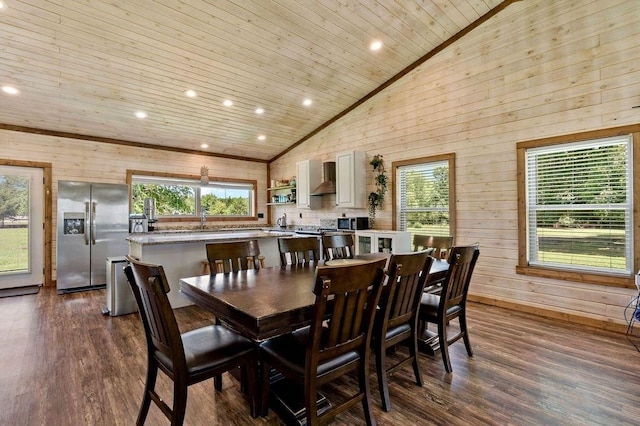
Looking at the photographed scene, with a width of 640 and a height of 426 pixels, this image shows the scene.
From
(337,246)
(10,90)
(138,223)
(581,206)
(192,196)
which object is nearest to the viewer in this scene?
(337,246)

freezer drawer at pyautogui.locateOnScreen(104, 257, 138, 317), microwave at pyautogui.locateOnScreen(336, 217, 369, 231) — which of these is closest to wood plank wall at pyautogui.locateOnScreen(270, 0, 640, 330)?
microwave at pyautogui.locateOnScreen(336, 217, 369, 231)

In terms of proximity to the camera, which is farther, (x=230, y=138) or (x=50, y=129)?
(x=230, y=138)

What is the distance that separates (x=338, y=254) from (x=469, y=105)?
2916 millimetres

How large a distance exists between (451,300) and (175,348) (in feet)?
6.54

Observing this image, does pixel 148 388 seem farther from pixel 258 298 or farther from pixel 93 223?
pixel 93 223

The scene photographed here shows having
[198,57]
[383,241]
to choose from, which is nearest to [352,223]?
[383,241]

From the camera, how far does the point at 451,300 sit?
251 cm

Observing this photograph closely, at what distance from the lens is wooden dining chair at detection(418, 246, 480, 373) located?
238 cm

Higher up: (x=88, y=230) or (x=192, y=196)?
(x=192, y=196)

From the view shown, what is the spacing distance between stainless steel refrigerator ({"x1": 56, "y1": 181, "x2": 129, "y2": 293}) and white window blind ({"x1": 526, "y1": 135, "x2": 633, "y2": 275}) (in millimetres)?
6245

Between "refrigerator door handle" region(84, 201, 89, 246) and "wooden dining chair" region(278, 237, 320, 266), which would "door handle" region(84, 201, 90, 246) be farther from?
"wooden dining chair" region(278, 237, 320, 266)

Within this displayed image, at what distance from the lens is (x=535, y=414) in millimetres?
1962

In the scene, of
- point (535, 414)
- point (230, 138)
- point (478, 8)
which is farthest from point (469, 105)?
point (230, 138)

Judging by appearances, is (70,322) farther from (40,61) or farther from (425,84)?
(425,84)
